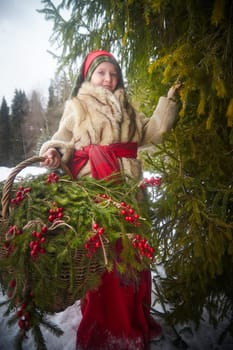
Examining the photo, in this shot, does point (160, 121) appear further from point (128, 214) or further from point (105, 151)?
point (128, 214)

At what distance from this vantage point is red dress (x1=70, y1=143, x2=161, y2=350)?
1.35 meters

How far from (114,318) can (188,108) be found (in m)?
1.38

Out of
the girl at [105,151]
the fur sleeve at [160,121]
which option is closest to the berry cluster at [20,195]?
the girl at [105,151]

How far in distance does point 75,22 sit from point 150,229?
136 centimetres

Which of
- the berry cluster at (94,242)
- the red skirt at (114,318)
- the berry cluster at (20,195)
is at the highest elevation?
the berry cluster at (20,195)

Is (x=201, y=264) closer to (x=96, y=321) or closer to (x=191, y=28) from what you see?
(x=96, y=321)

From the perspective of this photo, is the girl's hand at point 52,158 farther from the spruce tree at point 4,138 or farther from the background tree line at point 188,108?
the spruce tree at point 4,138

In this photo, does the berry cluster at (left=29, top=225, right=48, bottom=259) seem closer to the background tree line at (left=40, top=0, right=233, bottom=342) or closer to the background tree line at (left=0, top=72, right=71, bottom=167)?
the background tree line at (left=40, top=0, right=233, bottom=342)

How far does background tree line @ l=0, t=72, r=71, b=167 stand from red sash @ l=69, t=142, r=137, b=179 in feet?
2.60

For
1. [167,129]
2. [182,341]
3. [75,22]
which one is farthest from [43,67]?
[182,341]

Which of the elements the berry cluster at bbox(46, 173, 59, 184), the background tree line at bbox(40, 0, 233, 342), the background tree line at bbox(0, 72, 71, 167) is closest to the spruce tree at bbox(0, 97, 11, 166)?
the background tree line at bbox(0, 72, 71, 167)

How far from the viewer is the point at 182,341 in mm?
1532

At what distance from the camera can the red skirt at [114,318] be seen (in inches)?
53.9

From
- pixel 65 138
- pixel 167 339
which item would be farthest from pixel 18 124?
pixel 167 339
